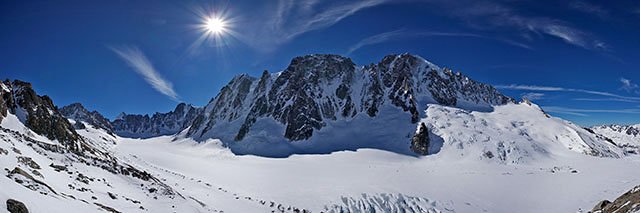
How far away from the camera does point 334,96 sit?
116438 mm

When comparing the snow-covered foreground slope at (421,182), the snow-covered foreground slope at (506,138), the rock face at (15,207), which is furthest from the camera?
the snow-covered foreground slope at (506,138)

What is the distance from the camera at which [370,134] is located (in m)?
91.0

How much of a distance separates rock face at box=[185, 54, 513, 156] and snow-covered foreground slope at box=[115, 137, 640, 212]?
3247 cm

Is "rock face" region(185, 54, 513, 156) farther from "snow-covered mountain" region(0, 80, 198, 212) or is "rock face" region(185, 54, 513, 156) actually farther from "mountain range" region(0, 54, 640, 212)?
"snow-covered mountain" region(0, 80, 198, 212)

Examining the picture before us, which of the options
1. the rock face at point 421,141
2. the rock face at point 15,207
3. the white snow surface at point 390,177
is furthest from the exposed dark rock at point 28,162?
the rock face at point 421,141

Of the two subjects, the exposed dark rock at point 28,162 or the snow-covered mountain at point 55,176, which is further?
the exposed dark rock at point 28,162

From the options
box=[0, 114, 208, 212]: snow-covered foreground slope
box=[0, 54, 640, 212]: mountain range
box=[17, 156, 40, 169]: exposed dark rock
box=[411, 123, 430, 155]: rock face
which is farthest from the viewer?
box=[411, 123, 430, 155]: rock face

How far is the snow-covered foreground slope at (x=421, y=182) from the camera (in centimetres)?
3728

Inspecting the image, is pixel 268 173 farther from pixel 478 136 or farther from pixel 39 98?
pixel 478 136

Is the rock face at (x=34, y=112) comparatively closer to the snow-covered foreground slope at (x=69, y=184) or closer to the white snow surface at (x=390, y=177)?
the white snow surface at (x=390, y=177)

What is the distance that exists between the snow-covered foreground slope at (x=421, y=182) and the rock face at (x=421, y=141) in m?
5.64

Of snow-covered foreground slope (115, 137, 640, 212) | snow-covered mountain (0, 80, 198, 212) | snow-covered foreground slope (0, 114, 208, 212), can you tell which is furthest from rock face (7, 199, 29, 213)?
snow-covered foreground slope (115, 137, 640, 212)

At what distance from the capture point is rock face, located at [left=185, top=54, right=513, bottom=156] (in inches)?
4031

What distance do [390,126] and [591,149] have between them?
45.8 meters
